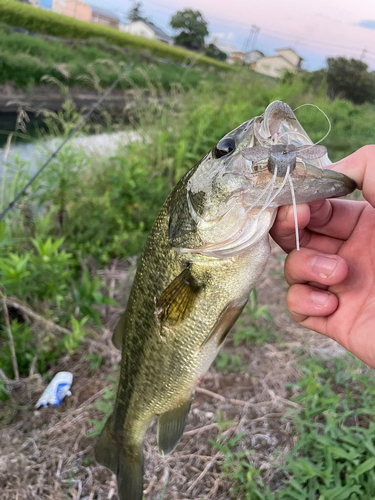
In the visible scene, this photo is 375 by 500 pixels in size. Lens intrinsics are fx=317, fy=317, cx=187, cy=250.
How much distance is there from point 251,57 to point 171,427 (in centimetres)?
1091

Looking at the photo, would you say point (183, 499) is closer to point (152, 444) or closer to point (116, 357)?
point (152, 444)

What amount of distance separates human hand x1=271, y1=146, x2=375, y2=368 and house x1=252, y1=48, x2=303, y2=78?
8795mm

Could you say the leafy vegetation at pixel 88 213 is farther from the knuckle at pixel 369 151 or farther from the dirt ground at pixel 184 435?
the knuckle at pixel 369 151

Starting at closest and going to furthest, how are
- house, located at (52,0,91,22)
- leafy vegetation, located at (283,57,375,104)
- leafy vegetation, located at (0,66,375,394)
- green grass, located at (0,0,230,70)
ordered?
leafy vegetation, located at (0,66,375,394)
house, located at (52,0,91,22)
leafy vegetation, located at (283,57,375,104)
green grass, located at (0,0,230,70)

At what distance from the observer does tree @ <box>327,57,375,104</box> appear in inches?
329

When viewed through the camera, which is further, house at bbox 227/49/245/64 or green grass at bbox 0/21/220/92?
green grass at bbox 0/21/220/92

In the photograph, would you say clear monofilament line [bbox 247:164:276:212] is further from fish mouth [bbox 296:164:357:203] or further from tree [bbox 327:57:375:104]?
tree [bbox 327:57:375:104]

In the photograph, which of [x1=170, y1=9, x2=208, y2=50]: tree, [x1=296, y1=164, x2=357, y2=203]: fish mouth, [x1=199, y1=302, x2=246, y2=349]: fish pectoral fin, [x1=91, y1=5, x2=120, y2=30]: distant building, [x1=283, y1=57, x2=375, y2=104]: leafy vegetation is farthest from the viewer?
[x1=170, y1=9, x2=208, y2=50]: tree

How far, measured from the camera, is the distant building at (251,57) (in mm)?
9680

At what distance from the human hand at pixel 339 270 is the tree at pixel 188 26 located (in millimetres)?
17551

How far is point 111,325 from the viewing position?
10.2 feet

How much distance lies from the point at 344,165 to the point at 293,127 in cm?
36

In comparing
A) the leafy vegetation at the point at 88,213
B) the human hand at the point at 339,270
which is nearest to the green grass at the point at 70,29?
the leafy vegetation at the point at 88,213

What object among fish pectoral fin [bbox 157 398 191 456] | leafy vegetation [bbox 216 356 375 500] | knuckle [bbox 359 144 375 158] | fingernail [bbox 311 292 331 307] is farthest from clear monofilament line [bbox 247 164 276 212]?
leafy vegetation [bbox 216 356 375 500]
